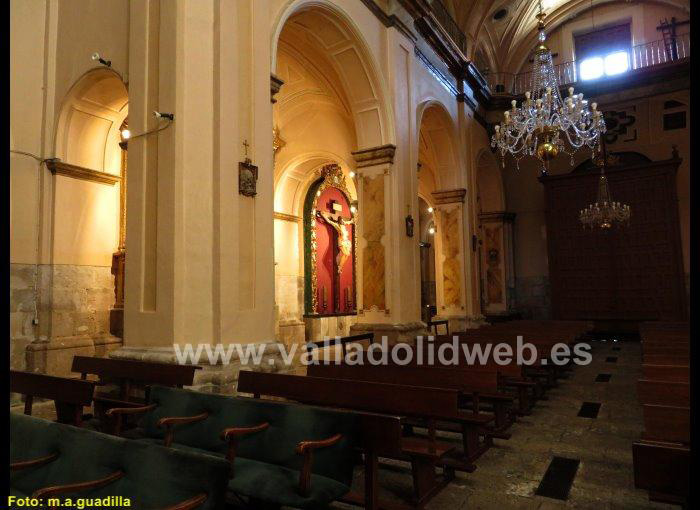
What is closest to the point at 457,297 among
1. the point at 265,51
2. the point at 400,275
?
the point at 400,275

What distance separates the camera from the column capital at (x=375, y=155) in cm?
879

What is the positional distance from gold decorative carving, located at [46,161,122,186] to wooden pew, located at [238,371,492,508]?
Answer: 445cm

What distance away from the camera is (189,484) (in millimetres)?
1854

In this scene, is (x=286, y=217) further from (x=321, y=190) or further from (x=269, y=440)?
(x=269, y=440)

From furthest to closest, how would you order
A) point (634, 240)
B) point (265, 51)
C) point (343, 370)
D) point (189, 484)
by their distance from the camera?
point (634, 240) → point (265, 51) → point (343, 370) → point (189, 484)

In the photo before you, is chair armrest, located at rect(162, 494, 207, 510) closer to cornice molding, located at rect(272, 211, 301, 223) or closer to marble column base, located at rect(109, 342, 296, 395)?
marble column base, located at rect(109, 342, 296, 395)

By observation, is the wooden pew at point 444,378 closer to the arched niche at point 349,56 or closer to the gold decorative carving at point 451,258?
the arched niche at point 349,56

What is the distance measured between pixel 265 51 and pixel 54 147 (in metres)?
3.13

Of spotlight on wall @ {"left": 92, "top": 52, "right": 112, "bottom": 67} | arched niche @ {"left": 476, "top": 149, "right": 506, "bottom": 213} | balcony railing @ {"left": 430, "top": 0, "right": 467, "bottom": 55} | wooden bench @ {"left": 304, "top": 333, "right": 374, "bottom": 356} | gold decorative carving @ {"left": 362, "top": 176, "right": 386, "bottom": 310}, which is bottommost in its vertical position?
wooden bench @ {"left": 304, "top": 333, "right": 374, "bottom": 356}

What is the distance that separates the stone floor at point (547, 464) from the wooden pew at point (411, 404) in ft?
0.47

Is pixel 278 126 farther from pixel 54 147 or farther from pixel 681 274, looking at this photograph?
pixel 681 274

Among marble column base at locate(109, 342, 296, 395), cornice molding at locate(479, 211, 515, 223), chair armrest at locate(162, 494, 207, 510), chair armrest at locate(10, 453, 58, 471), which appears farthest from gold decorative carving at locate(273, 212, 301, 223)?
chair armrest at locate(162, 494, 207, 510)

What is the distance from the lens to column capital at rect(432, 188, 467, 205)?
40.0 feet

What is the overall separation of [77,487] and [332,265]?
1232cm
